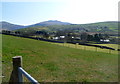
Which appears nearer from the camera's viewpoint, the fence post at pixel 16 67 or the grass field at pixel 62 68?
the fence post at pixel 16 67

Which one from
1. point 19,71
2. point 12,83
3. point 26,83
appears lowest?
point 26,83

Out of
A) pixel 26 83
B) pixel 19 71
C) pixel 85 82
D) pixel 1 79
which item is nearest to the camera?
pixel 19 71

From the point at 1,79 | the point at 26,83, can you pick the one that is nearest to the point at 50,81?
the point at 26,83

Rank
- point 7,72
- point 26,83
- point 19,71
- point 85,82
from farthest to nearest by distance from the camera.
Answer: point 7,72, point 85,82, point 26,83, point 19,71

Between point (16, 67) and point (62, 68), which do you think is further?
point (62, 68)

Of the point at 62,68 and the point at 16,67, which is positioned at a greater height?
the point at 16,67

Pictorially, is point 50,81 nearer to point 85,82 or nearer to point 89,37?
point 85,82

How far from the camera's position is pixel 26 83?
→ 5.26 meters

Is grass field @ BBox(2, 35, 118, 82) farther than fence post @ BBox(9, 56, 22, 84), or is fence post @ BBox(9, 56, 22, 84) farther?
grass field @ BBox(2, 35, 118, 82)

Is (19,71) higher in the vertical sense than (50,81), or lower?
higher

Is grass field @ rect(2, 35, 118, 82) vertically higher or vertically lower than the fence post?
lower

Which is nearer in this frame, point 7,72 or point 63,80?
point 63,80

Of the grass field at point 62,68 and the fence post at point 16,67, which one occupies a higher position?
the fence post at point 16,67

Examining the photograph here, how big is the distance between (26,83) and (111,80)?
420cm
